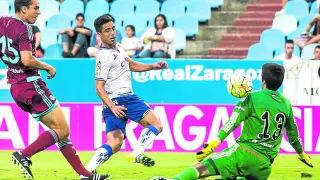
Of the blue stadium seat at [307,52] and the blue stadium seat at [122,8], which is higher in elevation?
the blue stadium seat at [122,8]

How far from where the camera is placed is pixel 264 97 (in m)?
8.08

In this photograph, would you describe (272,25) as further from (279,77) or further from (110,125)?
(279,77)

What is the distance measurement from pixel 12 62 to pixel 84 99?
7.80 meters

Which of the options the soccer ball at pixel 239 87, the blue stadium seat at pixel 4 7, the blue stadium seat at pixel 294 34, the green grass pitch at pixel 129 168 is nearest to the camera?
the soccer ball at pixel 239 87

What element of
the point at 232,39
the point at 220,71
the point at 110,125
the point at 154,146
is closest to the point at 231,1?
the point at 232,39

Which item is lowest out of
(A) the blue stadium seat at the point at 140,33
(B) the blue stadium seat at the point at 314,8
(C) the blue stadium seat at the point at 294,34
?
(C) the blue stadium seat at the point at 294,34

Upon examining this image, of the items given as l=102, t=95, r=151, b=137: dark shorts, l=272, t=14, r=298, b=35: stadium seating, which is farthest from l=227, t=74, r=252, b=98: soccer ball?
l=272, t=14, r=298, b=35: stadium seating

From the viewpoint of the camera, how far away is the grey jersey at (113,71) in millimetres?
9812

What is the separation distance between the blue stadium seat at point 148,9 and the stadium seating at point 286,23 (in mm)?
2840

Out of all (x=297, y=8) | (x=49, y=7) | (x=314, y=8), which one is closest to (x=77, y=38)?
(x=49, y=7)

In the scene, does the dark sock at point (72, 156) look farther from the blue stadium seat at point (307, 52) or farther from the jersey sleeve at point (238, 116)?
the blue stadium seat at point (307, 52)

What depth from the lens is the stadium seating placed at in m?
18.4

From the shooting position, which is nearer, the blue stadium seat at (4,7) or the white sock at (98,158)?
the white sock at (98,158)

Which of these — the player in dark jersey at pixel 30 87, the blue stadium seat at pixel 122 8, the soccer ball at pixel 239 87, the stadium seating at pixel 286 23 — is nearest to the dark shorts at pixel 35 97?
the player in dark jersey at pixel 30 87
